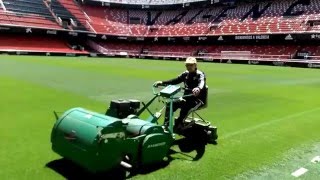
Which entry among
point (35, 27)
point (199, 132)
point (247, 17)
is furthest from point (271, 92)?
point (35, 27)

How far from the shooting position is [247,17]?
52906 mm

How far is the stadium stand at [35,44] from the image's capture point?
159ft

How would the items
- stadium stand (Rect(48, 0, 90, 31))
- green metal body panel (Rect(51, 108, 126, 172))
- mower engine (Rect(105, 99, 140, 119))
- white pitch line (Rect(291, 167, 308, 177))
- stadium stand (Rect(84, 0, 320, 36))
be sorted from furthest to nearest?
stadium stand (Rect(48, 0, 90, 31)) → stadium stand (Rect(84, 0, 320, 36)) → mower engine (Rect(105, 99, 140, 119)) → white pitch line (Rect(291, 167, 308, 177)) → green metal body panel (Rect(51, 108, 126, 172))

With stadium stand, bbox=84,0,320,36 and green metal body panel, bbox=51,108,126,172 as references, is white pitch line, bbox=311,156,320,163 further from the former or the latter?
stadium stand, bbox=84,0,320,36

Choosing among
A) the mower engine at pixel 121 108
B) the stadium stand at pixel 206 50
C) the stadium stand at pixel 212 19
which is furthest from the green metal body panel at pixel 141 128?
the stadium stand at pixel 212 19

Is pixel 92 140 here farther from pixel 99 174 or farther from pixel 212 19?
pixel 212 19

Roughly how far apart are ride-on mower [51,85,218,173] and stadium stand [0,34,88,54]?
148ft

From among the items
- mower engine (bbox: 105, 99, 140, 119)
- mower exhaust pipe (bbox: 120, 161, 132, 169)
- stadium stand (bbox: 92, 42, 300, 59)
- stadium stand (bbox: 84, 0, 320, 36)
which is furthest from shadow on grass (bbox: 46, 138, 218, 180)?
stadium stand (bbox: 84, 0, 320, 36)

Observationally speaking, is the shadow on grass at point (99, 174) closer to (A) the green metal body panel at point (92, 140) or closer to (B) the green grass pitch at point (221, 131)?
(B) the green grass pitch at point (221, 131)

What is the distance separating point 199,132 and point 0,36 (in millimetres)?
48669

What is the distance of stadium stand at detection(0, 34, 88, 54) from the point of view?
48406 millimetres

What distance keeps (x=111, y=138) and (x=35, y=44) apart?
166 feet

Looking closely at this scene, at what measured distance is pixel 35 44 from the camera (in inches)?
2026

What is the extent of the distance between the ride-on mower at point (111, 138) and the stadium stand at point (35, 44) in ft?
148
